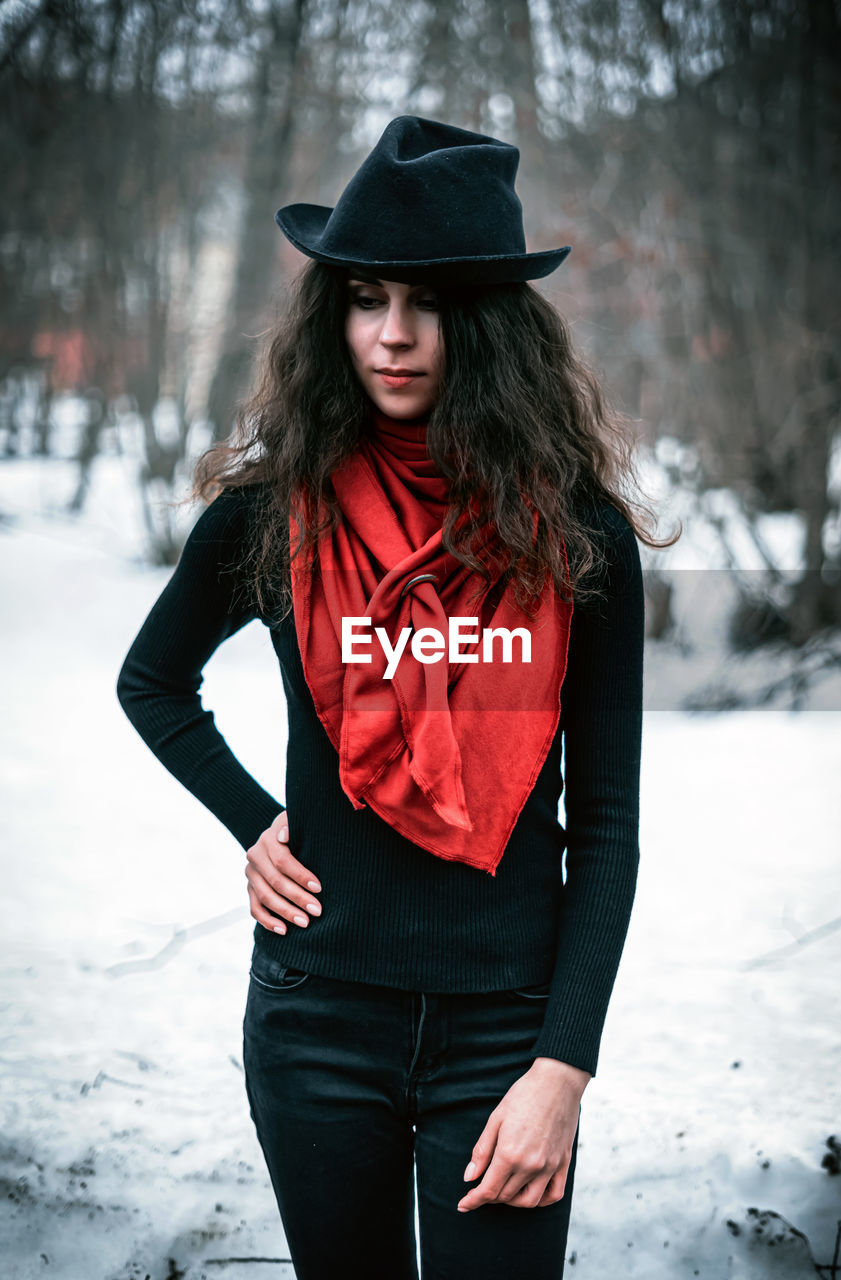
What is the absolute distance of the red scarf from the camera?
1.18 metres

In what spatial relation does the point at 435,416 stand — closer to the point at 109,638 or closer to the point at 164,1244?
the point at 164,1244

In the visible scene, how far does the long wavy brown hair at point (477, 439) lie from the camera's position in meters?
1.24

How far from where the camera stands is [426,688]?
1.22 m

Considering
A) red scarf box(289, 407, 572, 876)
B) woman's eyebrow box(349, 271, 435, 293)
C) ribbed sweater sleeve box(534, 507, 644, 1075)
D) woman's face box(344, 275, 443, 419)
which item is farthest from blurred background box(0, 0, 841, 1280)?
woman's eyebrow box(349, 271, 435, 293)

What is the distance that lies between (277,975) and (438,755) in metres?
0.34

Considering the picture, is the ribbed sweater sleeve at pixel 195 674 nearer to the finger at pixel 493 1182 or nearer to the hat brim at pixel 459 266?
the hat brim at pixel 459 266

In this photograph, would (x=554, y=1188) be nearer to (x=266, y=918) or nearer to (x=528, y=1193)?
(x=528, y=1193)

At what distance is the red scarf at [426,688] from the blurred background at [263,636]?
1.51 m

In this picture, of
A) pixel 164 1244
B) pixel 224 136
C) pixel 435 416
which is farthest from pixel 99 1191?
pixel 224 136

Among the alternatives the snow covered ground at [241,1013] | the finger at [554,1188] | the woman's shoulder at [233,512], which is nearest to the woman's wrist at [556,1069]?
the finger at [554,1188]

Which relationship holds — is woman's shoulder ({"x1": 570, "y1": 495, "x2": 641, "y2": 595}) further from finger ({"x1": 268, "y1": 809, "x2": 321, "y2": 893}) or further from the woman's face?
finger ({"x1": 268, "y1": 809, "x2": 321, "y2": 893})

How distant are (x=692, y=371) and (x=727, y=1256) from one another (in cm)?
506

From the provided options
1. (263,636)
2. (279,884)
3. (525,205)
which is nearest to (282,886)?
(279,884)

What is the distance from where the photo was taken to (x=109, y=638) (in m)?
6.75
